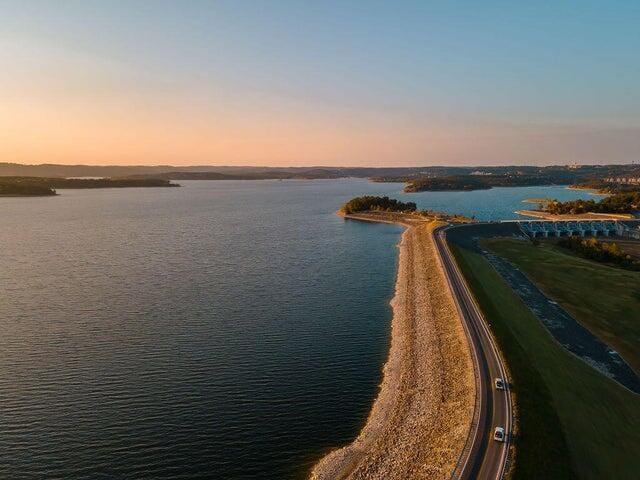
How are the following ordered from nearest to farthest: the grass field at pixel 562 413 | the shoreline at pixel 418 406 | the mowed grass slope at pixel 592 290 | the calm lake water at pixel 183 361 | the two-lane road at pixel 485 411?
the two-lane road at pixel 485 411 → the shoreline at pixel 418 406 → the grass field at pixel 562 413 → the calm lake water at pixel 183 361 → the mowed grass slope at pixel 592 290

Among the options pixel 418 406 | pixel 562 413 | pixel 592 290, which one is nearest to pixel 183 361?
pixel 418 406

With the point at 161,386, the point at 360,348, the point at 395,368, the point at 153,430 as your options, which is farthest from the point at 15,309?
the point at 395,368

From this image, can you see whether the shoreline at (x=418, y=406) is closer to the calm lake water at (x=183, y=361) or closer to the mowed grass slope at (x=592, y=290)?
the calm lake water at (x=183, y=361)

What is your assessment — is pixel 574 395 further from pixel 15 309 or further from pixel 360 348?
pixel 15 309

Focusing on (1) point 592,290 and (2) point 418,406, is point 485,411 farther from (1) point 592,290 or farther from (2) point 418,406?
(1) point 592,290

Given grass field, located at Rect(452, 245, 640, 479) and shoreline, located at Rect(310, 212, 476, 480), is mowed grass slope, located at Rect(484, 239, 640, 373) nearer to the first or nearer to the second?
grass field, located at Rect(452, 245, 640, 479)

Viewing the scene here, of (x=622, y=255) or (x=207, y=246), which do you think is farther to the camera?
(x=207, y=246)

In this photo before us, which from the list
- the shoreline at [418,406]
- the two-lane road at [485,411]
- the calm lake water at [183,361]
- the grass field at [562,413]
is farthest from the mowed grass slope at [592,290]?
the calm lake water at [183,361]
